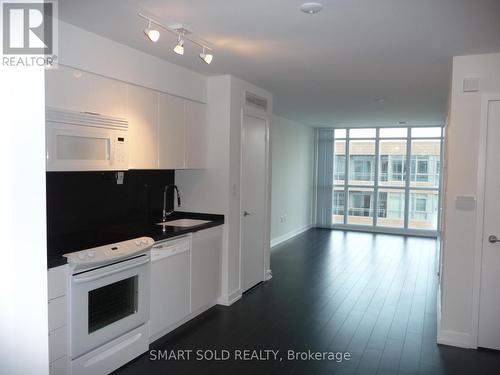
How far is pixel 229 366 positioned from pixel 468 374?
5.97 ft

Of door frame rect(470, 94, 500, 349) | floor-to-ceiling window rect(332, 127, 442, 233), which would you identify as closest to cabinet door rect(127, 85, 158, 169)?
door frame rect(470, 94, 500, 349)

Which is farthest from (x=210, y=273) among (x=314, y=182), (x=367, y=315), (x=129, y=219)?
(x=314, y=182)

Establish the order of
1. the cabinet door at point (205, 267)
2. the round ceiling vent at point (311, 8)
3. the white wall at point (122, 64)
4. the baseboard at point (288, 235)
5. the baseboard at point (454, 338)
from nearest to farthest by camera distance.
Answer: the round ceiling vent at point (311, 8), the white wall at point (122, 64), the baseboard at point (454, 338), the cabinet door at point (205, 267), the baseboard at point (288, 235)

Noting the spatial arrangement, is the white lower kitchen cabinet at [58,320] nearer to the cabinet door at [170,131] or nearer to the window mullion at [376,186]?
the cabinet door at [170,131]

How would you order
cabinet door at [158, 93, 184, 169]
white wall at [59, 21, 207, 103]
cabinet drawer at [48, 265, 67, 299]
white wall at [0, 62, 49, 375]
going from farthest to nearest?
1. cabinet door at [158, 93, 184, 169]
2. white wall at [59, 21, 207, 103]
3. cabinet drawer at [48, 265, 67, 299]
4. white wall at [0, 62, 49, 375]

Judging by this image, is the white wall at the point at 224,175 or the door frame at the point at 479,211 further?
the white wall at the point at 224,175

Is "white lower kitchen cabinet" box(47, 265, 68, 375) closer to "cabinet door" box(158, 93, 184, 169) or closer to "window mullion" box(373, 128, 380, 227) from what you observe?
Result: "cabinet door" box(158, 93, 184, 169)

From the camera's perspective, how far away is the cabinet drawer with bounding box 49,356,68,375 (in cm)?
251

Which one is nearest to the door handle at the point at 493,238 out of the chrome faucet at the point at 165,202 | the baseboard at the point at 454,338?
the baseboard at the point at 454,338

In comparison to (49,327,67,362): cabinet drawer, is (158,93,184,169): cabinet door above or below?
above

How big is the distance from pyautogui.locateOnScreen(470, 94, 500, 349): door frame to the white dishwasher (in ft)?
8.41

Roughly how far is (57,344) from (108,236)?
0.93 m

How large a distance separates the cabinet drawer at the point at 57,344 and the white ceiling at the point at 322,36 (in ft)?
6.63

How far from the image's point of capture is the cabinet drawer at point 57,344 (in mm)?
2494
